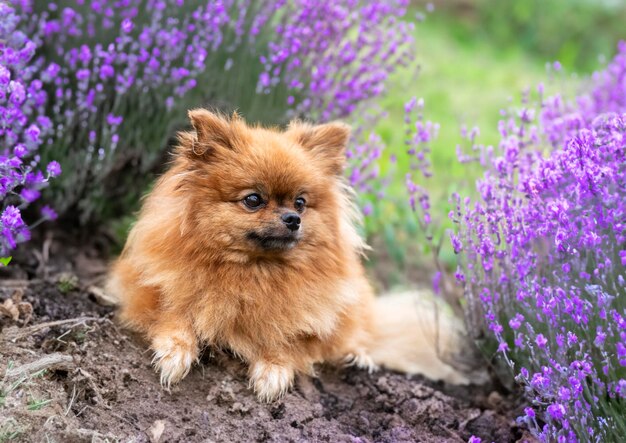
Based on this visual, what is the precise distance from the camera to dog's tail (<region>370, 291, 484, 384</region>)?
3.86 meters

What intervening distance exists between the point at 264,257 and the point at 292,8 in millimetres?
1990

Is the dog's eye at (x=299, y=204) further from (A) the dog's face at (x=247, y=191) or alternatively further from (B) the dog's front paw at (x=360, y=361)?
(B) the dog's front paw at (x=360, y=361)

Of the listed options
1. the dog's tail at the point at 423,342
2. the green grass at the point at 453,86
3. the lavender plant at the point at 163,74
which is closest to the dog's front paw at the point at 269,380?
the dog's tail at the point at 423,342

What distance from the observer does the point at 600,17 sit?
9984mm

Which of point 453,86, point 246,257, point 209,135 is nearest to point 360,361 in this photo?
point 246,257

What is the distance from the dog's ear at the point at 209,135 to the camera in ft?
10.2

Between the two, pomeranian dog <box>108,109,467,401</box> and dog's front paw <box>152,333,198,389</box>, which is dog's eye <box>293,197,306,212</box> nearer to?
pomeranian dog <box>108,109,467,401</box>

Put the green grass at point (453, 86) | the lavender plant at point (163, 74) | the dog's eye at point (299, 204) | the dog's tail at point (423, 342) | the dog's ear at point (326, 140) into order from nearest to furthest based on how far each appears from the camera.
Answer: the dog's eye at point (299, 204), the dog's ear at point (326, 140), the dog's tail at point (423, 342), the lavender plant at point (163, 74), the green grass at point (453, 86)

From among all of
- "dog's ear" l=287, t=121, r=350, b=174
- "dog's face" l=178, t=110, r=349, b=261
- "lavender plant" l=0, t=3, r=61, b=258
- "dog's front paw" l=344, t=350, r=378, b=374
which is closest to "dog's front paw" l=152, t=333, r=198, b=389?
"dog's face" l=178, t=110, r=349, b=261

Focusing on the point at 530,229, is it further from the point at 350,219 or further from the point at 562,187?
the point at 350,219

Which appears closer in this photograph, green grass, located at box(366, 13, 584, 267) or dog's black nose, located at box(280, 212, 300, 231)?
dog's black nose, located at box(280, 212, 300, 231)

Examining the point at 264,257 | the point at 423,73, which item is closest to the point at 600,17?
the point at 423,73

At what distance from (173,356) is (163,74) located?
1737 millimetres

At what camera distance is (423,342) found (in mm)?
4078
